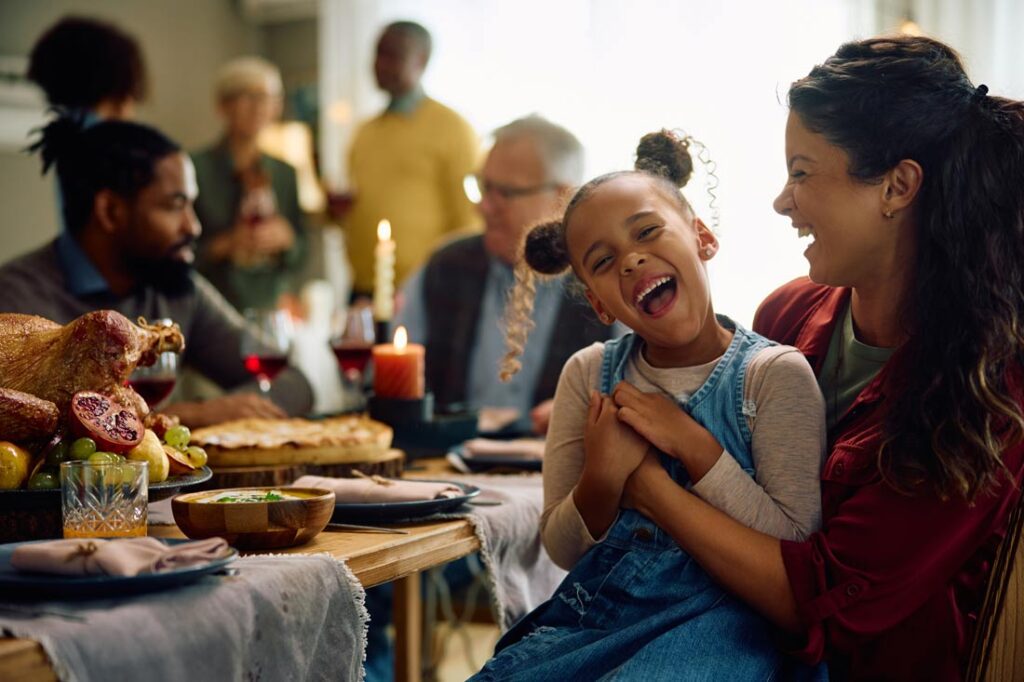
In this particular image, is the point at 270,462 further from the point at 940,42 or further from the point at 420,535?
the point at 940,42

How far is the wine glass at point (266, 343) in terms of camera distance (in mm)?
2205

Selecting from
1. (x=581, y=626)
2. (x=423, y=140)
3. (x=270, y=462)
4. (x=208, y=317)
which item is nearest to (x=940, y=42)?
(x=581, y=626)

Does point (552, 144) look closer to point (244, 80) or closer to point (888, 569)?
point (888, 569)

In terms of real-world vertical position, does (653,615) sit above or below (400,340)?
below

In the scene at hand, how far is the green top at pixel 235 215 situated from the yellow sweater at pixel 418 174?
565 millimetres

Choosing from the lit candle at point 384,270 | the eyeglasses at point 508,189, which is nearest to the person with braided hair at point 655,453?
the lit candle at point 384,270

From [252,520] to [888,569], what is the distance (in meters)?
0.67

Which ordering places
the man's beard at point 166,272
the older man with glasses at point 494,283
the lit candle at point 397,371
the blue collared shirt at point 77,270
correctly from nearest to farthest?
1. the lit candle at point 397,371
2. the blue collared shirt at point 77,270
3. the man's beard at point 166,272
4. the older man with glasses at point 494,283

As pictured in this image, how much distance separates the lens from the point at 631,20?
16.7 feet

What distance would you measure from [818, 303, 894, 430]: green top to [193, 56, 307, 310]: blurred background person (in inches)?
171

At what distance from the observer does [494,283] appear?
313cm

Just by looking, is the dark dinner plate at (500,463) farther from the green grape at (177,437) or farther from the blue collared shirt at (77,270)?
the blue collared shirt at (77,270)

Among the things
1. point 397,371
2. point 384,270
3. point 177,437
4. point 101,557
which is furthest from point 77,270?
point 101,557

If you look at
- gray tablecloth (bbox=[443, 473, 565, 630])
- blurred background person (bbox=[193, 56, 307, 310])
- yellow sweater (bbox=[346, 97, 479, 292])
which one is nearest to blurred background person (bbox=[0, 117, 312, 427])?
gray tablecloth (bbox=[443, 473, 565, 630])
